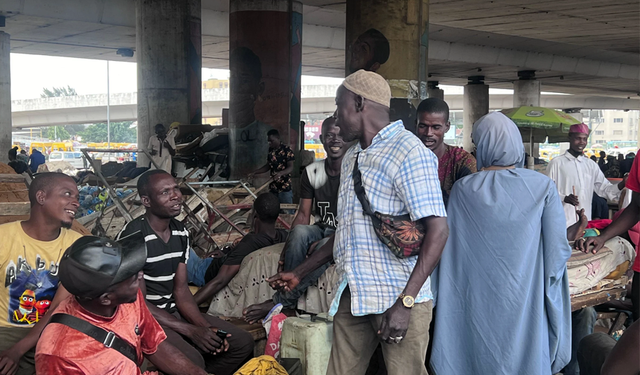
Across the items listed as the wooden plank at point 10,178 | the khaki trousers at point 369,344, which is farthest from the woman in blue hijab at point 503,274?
the wooden plank at point 10,178

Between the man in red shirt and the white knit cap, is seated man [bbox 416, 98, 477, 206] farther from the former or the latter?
the white knit cap

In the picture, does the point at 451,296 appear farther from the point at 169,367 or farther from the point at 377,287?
the point at 169,367

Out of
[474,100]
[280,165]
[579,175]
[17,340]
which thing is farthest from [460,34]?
[17,340]

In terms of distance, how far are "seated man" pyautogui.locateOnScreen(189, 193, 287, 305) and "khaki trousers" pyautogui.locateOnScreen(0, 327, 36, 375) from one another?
185 centimetres

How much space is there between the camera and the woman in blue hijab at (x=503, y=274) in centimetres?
343

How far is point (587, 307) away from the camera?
4.70 metres

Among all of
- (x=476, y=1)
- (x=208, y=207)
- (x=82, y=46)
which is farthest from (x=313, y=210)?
(x=82, y=46)

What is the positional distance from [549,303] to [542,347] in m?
0.24

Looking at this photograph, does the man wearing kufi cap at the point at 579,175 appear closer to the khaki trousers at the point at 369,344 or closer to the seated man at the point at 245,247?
the seated man at the point at 245,247

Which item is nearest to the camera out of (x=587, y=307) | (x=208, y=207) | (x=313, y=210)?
(x=587, y=307)

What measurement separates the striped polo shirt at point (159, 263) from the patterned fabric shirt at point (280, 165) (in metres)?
5.15

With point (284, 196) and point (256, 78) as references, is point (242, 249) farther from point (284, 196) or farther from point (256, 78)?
point (256, 78)

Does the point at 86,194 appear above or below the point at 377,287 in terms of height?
below

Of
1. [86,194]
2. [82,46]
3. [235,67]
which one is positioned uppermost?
[82,46]
